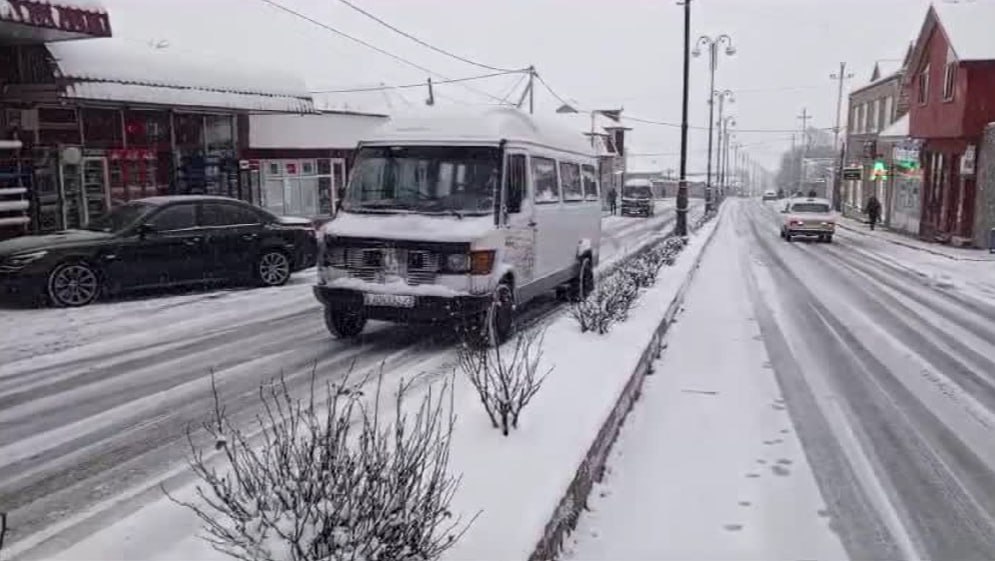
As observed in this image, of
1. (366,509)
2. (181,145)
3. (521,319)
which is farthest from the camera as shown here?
(181,145)

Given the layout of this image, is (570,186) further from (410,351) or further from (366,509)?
(366,509)

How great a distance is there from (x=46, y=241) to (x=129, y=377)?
15.9 feet

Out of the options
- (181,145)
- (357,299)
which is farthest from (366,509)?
(181,145)

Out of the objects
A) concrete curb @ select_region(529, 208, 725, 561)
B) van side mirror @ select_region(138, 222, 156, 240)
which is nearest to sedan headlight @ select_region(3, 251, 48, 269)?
van side mirror @ select_region(138, 222, 156, 240)

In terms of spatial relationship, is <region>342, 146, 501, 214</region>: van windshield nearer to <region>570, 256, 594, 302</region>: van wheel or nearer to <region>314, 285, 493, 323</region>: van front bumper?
<region>314, 285, 493, 323</region>: van front bumper

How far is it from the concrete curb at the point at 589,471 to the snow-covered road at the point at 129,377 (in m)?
1.90

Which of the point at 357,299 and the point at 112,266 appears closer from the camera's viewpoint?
the point at 357,299

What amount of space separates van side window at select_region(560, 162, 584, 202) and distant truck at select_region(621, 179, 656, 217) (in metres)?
38.2

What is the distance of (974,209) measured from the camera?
26.5 metres

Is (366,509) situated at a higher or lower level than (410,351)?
higher

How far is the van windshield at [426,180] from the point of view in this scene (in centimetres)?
862

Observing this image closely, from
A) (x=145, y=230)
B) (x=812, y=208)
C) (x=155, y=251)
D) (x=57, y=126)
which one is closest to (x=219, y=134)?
(x=57, y=126)

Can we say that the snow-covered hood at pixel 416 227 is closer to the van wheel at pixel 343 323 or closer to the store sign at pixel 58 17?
the van wheel at pixel 343 323

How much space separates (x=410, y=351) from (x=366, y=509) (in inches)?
216
